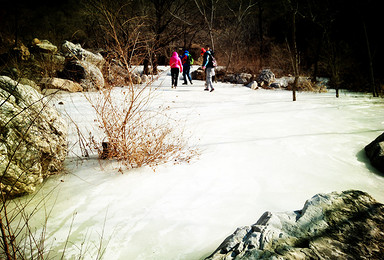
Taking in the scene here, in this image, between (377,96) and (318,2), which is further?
(318,2)

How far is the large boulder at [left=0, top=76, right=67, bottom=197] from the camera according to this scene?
8.94 feet

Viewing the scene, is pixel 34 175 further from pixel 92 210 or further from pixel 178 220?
pixel 178 220

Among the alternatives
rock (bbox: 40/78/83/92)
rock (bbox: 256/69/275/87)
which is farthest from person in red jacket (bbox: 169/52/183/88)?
rock (bbox: 256/69/275/87)

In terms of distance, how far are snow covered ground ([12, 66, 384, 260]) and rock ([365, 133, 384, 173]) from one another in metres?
0.19

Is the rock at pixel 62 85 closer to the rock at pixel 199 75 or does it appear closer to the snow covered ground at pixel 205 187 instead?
the snow covered ground at pixel 205 187

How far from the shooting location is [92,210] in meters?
2.81

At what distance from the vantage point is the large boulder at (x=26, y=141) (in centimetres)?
272

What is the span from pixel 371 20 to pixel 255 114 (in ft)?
44.4

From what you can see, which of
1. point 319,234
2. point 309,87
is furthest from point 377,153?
point 309,87

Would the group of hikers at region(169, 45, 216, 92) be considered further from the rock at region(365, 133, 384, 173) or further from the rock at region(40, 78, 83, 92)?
the rock at region(365, 133, 384, 173)

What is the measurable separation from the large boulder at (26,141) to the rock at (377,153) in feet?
19.1

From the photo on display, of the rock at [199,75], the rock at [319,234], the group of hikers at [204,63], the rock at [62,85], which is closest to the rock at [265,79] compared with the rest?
the rock at [199,75]

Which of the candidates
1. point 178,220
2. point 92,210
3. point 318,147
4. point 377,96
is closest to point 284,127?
point 318,147

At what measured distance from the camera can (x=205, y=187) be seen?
3.41 meters
